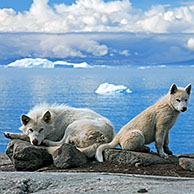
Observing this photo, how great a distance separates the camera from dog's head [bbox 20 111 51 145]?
10.3 m

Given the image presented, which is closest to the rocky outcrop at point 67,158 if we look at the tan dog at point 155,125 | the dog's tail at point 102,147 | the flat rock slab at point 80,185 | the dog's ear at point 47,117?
the dog's tail at point 102,147

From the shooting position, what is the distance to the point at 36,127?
34.2ft

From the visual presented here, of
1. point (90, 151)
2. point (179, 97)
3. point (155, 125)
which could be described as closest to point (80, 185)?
point (90, 151)

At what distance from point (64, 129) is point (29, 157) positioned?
1.89m

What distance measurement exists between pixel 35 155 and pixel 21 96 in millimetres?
82842

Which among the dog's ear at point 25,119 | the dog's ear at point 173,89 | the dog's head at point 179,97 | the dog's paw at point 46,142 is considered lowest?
the dog's paw at point 46,142

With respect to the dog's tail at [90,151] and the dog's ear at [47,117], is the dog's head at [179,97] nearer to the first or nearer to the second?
the dog's tail at [90,151]

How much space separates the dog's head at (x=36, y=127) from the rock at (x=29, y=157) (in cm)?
37

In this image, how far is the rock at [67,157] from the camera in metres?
9.23

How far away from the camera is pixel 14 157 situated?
988cm

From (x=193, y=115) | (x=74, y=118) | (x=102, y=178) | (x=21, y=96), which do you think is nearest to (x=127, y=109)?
(x=193, y=115)

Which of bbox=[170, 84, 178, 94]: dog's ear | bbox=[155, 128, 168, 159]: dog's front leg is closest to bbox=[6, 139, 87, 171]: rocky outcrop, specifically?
bbox=[155, 128, 168, 159]: dog's front leg

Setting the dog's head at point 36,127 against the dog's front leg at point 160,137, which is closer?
the dog's front leg at point 160,137

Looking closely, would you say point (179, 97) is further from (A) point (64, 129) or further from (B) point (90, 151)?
(A) point (64, 129)
